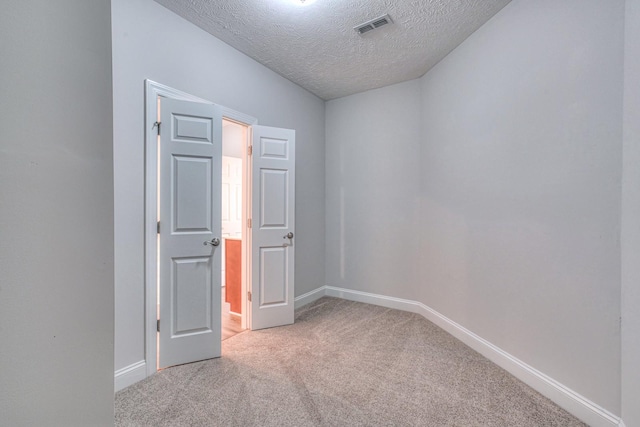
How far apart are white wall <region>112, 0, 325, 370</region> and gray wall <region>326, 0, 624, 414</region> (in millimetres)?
1974

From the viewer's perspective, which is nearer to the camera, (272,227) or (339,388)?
(339,388)

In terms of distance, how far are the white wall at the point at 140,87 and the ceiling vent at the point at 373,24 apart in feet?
3.89

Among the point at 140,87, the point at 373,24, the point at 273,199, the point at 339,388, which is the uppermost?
the point at 373,24

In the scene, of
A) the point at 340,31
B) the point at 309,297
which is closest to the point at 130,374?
the point at 309,297

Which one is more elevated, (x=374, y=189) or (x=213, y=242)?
(x=374, y=189)

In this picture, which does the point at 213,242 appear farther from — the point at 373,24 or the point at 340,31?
the point at 373,24

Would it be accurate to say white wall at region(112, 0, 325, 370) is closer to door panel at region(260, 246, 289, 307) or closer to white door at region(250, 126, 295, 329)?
white door at region(250, 126, 295, 329)

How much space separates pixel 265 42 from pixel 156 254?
2.19m

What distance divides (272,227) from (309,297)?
4.29 ft

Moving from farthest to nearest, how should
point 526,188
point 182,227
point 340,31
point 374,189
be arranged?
1. point 374,189
2. point 340,31
3. point 182,227
4. point 526,188

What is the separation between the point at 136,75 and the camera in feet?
6.68

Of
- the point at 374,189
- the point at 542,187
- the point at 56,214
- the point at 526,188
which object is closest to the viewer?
the point at 56,214

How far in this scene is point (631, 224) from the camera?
142 centimetres

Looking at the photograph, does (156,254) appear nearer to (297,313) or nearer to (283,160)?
(283,160)
